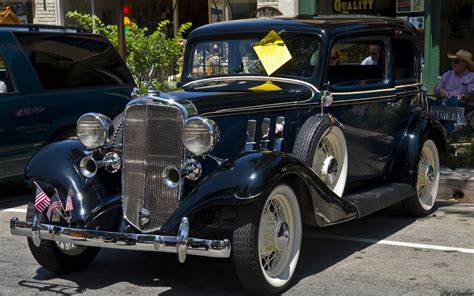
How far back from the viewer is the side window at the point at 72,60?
8.05 m

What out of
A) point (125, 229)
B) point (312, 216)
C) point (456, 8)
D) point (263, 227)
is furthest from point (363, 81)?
point (456, 8)

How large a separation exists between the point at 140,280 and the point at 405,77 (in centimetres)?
364

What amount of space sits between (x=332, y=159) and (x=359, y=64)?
1.70 m

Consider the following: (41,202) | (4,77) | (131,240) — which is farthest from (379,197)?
(4,77)

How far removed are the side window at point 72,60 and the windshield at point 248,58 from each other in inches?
98.7

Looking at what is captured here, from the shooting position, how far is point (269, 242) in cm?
460

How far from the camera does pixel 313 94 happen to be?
5.59 metres

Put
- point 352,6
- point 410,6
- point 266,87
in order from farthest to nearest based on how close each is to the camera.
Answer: point 352,6, point 410,6, point 266,87

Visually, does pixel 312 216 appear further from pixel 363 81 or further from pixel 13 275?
pixel 13 275

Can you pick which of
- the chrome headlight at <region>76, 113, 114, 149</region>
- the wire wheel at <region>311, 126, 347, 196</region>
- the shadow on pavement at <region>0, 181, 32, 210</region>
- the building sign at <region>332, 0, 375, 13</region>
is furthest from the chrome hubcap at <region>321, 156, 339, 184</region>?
the building sign at <region>332, 0, 375, 13</region>

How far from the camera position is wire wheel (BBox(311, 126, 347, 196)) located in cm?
547

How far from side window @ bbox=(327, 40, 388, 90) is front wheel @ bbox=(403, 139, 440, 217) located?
87 centimetres

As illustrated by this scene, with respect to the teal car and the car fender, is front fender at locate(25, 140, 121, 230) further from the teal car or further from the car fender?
the car fender

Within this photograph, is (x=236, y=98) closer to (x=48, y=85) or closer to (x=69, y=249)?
(x=69, y=249)
